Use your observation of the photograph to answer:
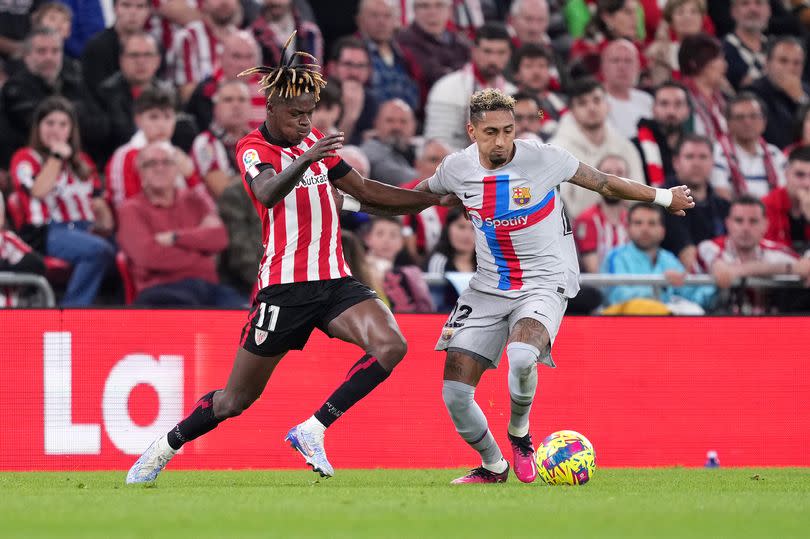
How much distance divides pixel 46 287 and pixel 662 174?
6.49 m

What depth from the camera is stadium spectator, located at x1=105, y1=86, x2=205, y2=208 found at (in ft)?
43.7

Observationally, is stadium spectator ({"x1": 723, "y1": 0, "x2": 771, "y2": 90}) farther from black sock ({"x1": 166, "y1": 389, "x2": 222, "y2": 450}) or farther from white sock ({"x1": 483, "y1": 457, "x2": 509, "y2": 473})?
black sock ({"x1": 166, "y1": 389, "x2": 222, "y2": 450})

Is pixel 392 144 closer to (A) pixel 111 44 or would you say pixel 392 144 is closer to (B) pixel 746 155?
(A) pixel 111 44

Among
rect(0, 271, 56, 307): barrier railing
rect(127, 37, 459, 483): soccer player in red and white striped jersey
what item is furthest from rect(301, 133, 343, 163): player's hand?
rect(0, 271, 56, 307): barrier railing

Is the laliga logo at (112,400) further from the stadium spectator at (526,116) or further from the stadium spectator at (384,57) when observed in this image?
the stadium spectator at (384,57)

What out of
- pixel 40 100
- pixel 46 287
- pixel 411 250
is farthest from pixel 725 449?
pixel 40 100

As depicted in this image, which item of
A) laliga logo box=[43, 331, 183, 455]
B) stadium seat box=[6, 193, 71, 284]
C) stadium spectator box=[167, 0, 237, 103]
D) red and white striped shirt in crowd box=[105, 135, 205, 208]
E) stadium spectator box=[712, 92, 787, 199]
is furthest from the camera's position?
stadium spectator box=[712, 92, 787, 199]

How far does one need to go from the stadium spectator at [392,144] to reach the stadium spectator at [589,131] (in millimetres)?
1447

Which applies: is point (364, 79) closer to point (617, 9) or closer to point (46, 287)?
point (617, 9)

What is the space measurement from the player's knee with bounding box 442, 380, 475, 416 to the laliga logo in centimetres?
295

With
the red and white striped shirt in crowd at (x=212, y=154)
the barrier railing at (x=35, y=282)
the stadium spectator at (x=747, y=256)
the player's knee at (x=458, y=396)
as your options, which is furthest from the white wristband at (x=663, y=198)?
the red and white striped shirt in crowd at (x=212, y=154)

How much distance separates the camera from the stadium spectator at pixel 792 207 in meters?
14.1

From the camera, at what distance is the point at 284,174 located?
8078mm

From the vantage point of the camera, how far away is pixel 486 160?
8.91 meters
